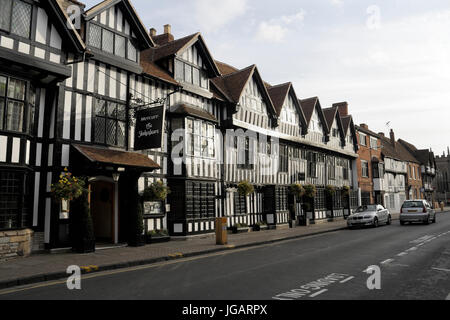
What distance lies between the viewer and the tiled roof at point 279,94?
2426 cm

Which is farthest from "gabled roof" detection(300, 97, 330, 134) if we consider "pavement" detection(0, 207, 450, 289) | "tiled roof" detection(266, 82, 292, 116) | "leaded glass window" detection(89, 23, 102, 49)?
"leaded glass window" detection(89, 23, 102, 49)

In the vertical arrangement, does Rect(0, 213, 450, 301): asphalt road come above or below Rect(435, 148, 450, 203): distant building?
below

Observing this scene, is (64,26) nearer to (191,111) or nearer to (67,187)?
(67,187)

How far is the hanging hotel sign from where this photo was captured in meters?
13.0

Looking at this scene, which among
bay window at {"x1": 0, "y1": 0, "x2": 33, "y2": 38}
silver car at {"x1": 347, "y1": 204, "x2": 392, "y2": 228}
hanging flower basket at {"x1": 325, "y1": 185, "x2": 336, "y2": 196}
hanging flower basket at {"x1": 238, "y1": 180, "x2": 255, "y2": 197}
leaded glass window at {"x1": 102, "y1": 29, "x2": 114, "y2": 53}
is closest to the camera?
bay window at {"x1": 0, "y1": 0, "x2": 33, "y2": 38}

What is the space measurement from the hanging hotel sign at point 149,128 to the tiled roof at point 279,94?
12.2m

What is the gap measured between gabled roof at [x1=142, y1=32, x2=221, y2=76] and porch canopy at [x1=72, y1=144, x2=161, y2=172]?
19.4 feet

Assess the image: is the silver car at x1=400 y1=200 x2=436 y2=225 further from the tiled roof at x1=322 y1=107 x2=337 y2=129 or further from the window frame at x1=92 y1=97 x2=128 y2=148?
the window frame at x1=92 y1=97 x2=128 y2=148

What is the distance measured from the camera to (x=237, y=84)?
2091 centimetres

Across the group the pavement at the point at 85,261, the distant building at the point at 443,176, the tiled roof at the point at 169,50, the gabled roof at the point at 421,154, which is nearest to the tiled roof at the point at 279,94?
the tiled roof at the point at 169,50

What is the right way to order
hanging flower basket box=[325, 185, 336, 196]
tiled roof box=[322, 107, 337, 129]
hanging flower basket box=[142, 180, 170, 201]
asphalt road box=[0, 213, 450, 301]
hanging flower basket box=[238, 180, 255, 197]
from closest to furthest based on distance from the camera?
1. asphalt road box=[0, 213, 450, 301]
2. hanging flower basket box=[142, 180, 170, 201]
3. hanging flower basket box=[238, 180, 255, 197]
4. hanging flower basket box=[325, 185, 336, 196]
5. tiled roof box=[322, 107, 337, 129]

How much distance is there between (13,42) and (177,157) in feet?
25.9
